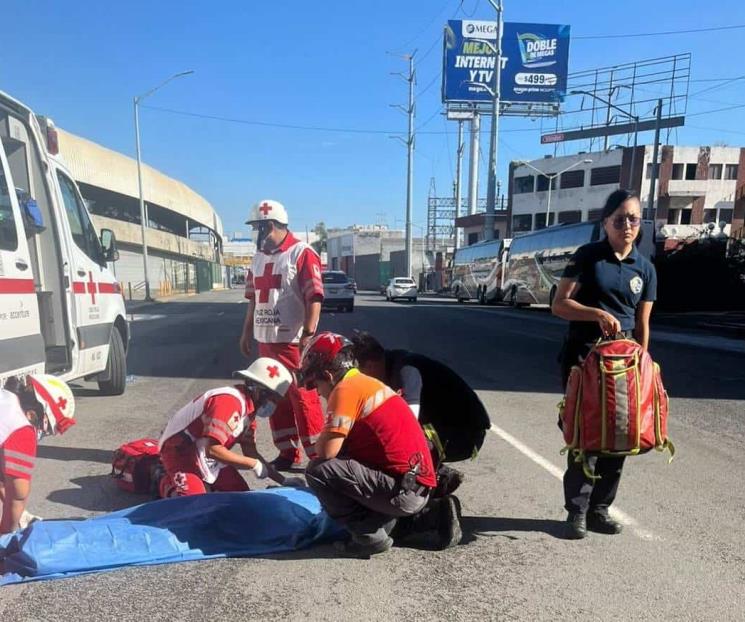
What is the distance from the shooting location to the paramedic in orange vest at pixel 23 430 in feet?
8.70

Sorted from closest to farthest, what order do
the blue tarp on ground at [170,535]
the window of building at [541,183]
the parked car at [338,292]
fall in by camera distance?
the blue tarp on ground at [170,535] < the parked car at [338,292] < the window of building at [541,183]

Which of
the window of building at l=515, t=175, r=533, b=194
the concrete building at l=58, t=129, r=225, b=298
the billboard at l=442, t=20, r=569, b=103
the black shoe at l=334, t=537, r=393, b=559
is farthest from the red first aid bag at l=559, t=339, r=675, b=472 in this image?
the window of building at l=515, t=175, r=533, b=194

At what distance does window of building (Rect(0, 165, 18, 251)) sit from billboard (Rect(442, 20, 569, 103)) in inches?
1646

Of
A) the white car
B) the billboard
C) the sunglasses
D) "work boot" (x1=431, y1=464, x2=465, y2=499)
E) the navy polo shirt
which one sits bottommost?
the white car

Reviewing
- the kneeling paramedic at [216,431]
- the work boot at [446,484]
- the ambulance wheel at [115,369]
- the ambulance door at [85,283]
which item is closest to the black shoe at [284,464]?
the kneeling paramedic at [216,431]

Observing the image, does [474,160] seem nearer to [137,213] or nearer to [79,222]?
[137,213]

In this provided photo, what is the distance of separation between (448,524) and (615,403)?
3.64 feet

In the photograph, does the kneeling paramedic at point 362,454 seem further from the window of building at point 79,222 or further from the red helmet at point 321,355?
the window of building at point 79,222

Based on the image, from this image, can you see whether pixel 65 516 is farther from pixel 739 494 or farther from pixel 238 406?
pixel 739 494

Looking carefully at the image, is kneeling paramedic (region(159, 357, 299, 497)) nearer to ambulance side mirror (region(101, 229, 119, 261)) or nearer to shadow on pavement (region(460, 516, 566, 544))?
shadow on pavement (region(460, 516, 566, 544))

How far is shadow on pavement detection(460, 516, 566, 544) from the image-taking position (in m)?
3.18

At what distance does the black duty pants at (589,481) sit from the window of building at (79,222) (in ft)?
15.7

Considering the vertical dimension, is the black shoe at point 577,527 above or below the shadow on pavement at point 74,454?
above

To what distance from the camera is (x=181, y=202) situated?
56.6m
